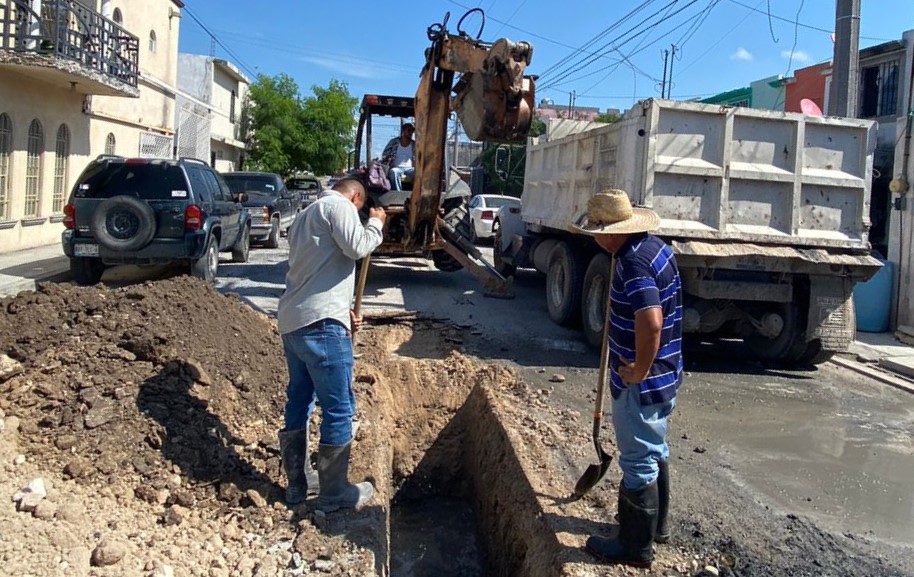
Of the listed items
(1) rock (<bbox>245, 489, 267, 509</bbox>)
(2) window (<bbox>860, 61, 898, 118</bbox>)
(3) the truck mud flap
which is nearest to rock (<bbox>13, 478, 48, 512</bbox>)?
(1) rock (<bbox>245, 489, 267, 509</bbox>)

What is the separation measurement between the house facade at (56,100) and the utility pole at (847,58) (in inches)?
477

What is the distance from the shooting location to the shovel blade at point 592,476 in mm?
4066

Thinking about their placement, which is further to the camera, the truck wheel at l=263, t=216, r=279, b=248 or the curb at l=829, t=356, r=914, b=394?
the truck wheel at l=263, t=216, r=279, b=248

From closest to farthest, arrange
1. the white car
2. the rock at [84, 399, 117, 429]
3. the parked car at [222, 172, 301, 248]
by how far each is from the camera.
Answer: the rock at [84, 399, 117, 429]
the parked car at [222, 172, 301, 248]
the white car

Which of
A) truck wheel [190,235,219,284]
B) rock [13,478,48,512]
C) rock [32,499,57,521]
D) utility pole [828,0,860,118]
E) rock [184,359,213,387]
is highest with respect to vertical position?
utility pole [828,0,860,118]

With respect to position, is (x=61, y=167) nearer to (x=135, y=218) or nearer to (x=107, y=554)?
(x=135, y=218)

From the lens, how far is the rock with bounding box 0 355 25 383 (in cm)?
459

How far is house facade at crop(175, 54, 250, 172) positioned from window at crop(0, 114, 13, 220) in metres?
10.4

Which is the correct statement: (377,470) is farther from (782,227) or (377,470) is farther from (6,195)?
(6,195)

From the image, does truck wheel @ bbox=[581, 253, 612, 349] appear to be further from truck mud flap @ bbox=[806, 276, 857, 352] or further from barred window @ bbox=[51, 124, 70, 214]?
barred window @ bbox=[51, 124, 70, 214]

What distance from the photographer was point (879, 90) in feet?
51.9

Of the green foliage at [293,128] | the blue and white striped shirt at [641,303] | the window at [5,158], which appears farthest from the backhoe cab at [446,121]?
the green foliage at [293,128]

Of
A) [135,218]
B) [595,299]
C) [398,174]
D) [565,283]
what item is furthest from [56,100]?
[595,299]

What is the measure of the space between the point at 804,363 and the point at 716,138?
277 centimetres
